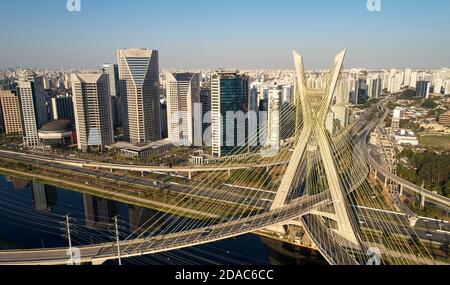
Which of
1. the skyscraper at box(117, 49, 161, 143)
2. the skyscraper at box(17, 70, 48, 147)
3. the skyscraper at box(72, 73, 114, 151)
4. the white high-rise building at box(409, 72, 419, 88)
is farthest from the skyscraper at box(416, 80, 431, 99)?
the skyscraper at box(17, 70, 48, 147)

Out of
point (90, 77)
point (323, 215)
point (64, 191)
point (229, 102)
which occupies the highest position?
point (90, 77)

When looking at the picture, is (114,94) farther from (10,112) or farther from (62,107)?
(10,112)

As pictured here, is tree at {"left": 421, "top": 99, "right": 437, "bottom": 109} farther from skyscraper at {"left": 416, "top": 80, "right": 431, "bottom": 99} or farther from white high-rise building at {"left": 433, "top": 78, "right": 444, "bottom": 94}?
white high-rise building at {"left": 433, "top": 78, "right": 444, "bottom": 94}

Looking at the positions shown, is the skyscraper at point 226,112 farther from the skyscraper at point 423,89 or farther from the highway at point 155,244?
the skyscraper at point 423,89

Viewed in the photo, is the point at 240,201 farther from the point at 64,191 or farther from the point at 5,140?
the point at 5,140

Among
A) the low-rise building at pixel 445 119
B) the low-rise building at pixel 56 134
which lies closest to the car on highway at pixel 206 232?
A: the low-rise building at pixel 56 134

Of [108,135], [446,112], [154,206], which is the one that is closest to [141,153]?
[108,135]
